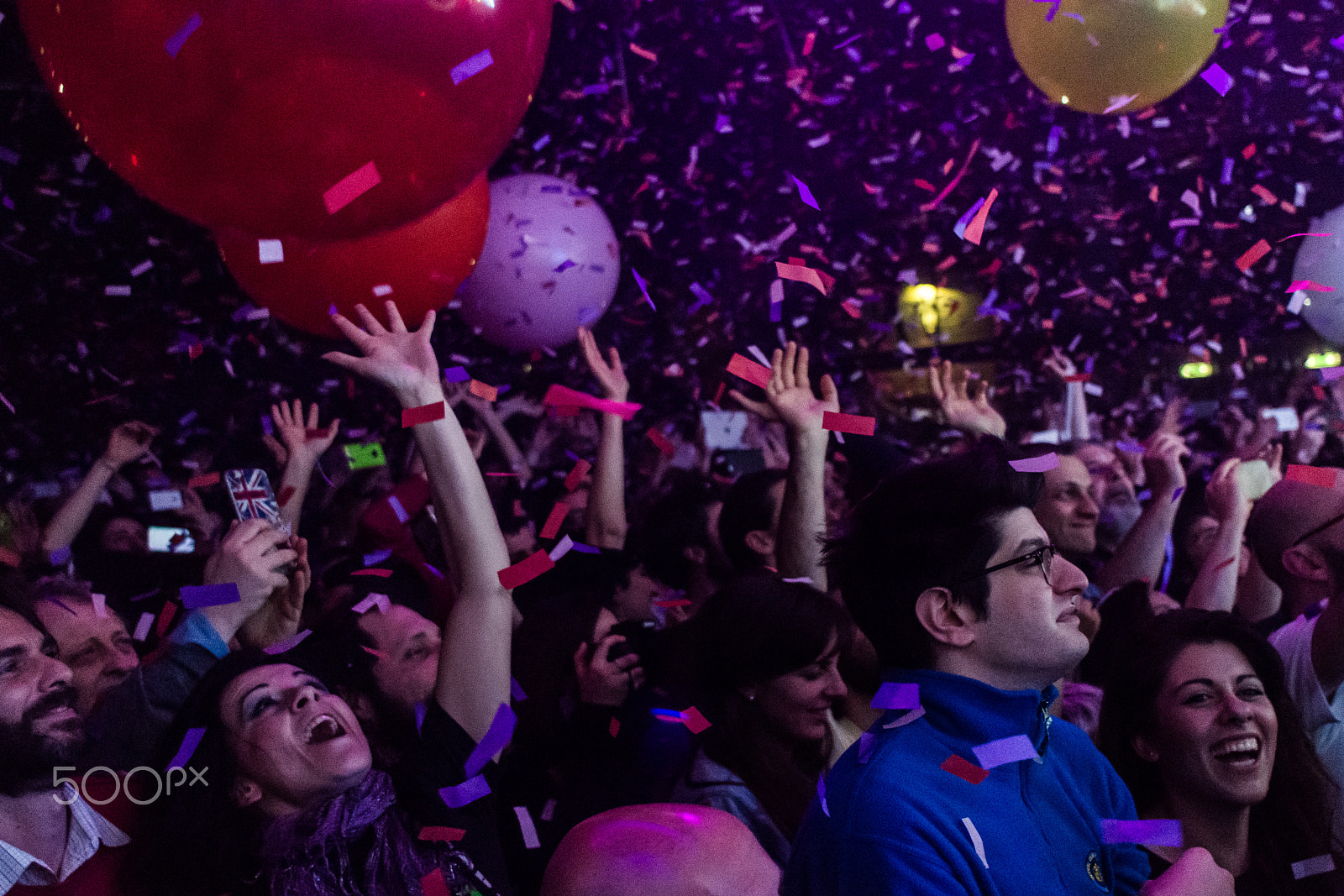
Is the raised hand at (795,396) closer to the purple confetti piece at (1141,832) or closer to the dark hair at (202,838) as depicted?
the purple confetti piece at (1141,832)

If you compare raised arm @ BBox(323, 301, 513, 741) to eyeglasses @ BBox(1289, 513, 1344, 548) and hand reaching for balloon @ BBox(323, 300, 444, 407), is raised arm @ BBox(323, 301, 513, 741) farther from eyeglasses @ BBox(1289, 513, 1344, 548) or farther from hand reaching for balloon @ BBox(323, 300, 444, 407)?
eyeglasses @ BBox(1289, 513, 1344, 548)

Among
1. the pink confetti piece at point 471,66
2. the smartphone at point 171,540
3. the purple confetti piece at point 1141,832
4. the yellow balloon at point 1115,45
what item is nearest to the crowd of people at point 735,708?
the purple confetti piece at point 1141,832

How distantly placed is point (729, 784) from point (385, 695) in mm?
705

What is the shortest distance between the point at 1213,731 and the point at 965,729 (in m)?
0.63

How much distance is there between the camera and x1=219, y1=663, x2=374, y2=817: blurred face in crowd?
1.47 meters

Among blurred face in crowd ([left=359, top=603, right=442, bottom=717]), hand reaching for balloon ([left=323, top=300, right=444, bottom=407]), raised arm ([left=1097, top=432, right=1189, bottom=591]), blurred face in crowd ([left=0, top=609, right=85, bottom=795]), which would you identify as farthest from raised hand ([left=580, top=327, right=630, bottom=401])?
blurred face in crowd ([left=0, top=609, right=85, bottom=795])

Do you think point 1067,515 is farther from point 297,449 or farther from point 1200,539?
point 297,449

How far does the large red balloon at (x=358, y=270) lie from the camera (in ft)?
7.81

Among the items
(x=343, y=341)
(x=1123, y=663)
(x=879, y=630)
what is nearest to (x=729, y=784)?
(x=879, y=630)

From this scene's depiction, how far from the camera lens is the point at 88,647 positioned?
5.82ft

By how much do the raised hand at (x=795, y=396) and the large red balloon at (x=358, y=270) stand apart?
886mm

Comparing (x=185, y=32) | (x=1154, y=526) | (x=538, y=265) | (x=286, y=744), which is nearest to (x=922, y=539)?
(x=286, y=744)

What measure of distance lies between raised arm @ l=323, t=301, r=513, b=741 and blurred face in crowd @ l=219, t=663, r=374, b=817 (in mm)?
156

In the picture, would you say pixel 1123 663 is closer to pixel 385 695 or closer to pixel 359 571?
pixel 385 695
